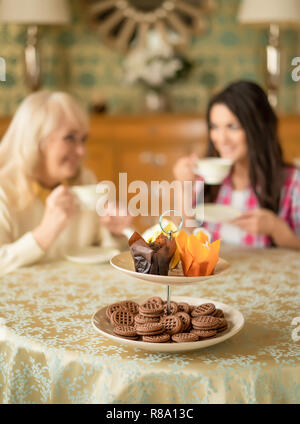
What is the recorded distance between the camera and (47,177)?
2.38m

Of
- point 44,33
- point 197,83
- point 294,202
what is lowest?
point 294,202

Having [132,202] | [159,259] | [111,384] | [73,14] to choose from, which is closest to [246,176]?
[159,259]

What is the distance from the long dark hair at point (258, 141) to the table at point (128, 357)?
2.75 ft

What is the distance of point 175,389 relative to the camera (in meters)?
1.18

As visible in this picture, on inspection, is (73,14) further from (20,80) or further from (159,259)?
(159,259)

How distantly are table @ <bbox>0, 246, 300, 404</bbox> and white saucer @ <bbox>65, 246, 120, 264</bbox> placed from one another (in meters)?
0.27

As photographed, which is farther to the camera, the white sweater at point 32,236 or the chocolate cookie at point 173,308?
the white sweater at point 32,236

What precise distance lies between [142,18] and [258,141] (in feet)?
7.85

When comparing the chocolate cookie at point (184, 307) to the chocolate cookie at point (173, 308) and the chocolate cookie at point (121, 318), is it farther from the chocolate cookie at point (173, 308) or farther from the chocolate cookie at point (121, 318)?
the chocolate cookie at point (121, 318)

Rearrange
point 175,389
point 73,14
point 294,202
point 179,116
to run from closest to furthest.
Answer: point 175,389
point 294,202
point 179,116
point 73,14

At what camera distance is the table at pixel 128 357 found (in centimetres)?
118

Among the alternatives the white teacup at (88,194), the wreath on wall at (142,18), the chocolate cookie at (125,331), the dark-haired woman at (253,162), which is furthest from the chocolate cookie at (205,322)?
the wreath on wall at (142,18)

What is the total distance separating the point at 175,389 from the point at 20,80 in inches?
151

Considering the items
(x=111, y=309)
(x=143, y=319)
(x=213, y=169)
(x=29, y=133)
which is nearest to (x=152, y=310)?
(x=143, y=319)
